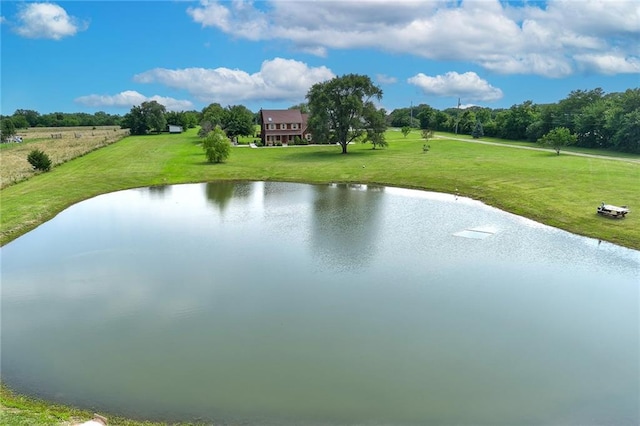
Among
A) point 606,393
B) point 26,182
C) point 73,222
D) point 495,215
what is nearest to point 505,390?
point 606,393

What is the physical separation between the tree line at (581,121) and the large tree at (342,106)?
2516 centimetres

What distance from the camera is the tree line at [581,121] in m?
52.4

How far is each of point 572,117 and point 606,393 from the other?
208ft

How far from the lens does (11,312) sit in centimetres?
1567

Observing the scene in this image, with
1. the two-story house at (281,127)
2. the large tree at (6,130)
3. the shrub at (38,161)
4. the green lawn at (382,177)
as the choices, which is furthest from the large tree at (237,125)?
the large tree at (6,130)

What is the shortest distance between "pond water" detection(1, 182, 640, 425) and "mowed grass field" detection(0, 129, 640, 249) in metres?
3.10

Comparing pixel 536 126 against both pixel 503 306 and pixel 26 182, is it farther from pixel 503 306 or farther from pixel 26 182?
pixel 26 182

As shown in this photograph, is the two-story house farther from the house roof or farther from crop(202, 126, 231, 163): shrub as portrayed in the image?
crop(202, 126, 231, 163): shrub

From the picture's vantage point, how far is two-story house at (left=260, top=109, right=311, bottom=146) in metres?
73.6

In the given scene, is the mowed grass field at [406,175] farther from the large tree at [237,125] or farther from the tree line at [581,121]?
the large tree at [237,125]

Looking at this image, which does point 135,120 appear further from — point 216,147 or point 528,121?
point 528,121

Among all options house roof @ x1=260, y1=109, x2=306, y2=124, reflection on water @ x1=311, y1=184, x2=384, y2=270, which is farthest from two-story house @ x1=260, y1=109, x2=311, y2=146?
reflection on water @ x1=311, y1=184, x2=384, y2=270

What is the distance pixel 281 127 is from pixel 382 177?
36330 millimetres

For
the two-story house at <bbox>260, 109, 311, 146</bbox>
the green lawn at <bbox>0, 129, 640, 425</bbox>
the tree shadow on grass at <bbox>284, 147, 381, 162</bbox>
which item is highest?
the two-story house at <bbox>260, 109, 311, 146</bbox>
